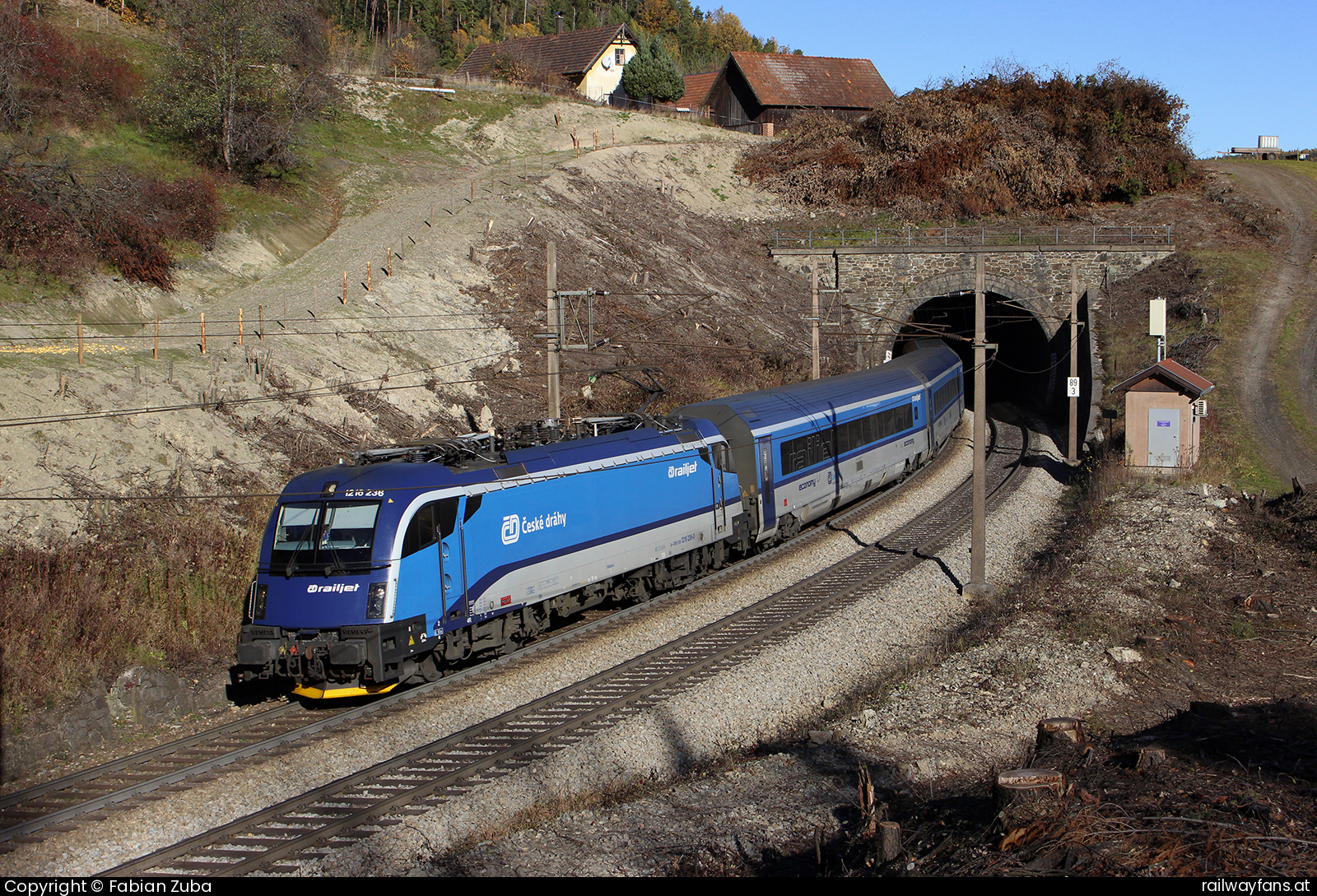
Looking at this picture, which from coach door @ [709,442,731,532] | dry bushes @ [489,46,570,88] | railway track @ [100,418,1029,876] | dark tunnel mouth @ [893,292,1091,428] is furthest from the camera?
dry bushes @ [489,46,570,88]

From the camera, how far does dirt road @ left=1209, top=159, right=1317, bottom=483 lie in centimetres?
2531

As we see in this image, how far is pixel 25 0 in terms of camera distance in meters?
41.0

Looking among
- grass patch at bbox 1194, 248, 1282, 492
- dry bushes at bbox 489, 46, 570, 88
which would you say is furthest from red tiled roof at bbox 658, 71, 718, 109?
grass patch at bbox 1194, 248, 1282, 492

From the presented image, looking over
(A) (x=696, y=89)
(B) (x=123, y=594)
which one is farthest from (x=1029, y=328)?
(A) (x=696, y=89)

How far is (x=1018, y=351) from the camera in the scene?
48.8m

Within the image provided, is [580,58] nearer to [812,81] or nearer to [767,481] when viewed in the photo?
[812,81]

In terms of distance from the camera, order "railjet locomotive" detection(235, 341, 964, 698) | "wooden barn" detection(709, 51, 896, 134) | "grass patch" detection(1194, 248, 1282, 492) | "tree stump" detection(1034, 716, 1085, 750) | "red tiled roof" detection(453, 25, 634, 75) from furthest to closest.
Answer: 1. "red tiled roof" detection(453, 25, 634, 75)
2. "wooden barn" detection(709, 51, 896, 134)
3. "grass patch" detection(1194, 248, 1282, 492)
4. "railjet locomotive" detection(235, 341, 964, 698)
5. "tree stump" detection(1034, 716, 1085, 750)

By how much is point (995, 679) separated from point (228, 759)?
30.4ft

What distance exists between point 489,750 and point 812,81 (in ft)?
197

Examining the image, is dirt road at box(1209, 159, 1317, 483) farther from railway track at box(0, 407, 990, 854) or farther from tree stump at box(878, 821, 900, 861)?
railway track at box(0, 407, 990, 854)

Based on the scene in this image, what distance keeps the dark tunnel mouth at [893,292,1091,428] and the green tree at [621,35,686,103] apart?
81.9 feet

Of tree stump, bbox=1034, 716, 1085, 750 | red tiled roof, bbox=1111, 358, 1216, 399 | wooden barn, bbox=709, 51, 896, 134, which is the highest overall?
wooden barn, bbox=709, 51, 896, 134
